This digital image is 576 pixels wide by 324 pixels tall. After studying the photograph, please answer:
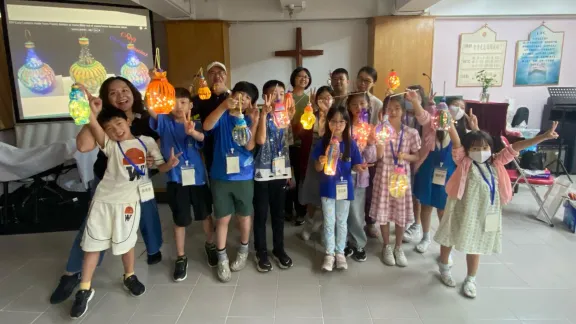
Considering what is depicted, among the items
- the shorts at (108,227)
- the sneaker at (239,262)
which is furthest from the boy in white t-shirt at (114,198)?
the sneaker at (239,262)

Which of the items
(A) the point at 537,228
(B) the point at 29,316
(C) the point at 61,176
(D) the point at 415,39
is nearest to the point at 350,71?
(D) the point at 415,39

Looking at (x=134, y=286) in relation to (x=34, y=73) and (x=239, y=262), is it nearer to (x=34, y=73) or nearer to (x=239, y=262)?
(x=239, y=262)

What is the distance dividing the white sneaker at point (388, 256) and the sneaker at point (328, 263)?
1.42 feet

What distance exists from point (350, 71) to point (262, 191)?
10.7 ft

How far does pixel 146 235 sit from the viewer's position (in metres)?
2.53

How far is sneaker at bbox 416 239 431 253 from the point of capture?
2830 mm

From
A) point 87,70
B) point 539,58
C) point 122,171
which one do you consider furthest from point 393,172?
point 539,58

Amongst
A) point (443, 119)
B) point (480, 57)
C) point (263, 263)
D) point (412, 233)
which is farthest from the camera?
point (480, 57)

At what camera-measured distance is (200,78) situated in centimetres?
247

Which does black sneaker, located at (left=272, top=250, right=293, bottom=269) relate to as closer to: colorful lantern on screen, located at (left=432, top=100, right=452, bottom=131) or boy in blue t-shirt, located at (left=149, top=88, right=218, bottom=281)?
boy in blue t-shirt, located at (left=149, top=88, right=218, bottom=281)

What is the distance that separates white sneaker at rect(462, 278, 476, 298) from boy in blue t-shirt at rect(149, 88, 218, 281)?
1807 millimetres

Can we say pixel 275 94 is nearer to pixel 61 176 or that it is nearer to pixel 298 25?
pixel 298 25

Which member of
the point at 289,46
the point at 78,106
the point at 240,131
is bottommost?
the point at 240,131

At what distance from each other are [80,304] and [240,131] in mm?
1420
